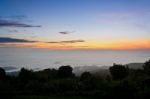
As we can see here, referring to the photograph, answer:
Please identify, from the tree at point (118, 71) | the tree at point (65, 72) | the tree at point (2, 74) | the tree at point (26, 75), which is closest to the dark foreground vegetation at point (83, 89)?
the tree at point (26, 75)

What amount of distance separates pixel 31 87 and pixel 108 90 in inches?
534

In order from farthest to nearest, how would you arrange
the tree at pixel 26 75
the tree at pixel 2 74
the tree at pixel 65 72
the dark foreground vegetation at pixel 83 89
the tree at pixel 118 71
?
the tree at pixel 65 72
the tree at pixel 118 71
the tree at pixel 2 74
the tree at pixel 26 75
the dark foreground vegetation at pixel 83 89

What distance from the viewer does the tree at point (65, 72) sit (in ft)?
219

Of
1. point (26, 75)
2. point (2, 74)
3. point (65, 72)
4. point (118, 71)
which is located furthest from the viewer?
point (65, 72)

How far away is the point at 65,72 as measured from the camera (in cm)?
6756

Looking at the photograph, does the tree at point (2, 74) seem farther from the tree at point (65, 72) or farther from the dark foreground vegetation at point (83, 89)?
the tree at point (65, 72)

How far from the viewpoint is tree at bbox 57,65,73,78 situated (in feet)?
219

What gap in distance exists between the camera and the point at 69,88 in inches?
1736

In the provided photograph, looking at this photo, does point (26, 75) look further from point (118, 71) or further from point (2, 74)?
point (118, 71)

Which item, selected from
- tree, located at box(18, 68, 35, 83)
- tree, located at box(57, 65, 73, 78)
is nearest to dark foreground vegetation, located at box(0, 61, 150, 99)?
tree, located at box(18, 68, 35, 83)

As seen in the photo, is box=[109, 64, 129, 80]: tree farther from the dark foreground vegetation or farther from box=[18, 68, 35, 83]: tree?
box=[18, 68, 35, 83]: tree

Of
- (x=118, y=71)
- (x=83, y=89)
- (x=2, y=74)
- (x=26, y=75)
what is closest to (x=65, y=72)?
(x=118, y=71)

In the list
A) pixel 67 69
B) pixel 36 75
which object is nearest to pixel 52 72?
pixel 67 69

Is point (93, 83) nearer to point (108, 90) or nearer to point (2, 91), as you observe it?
point (108, 90)
